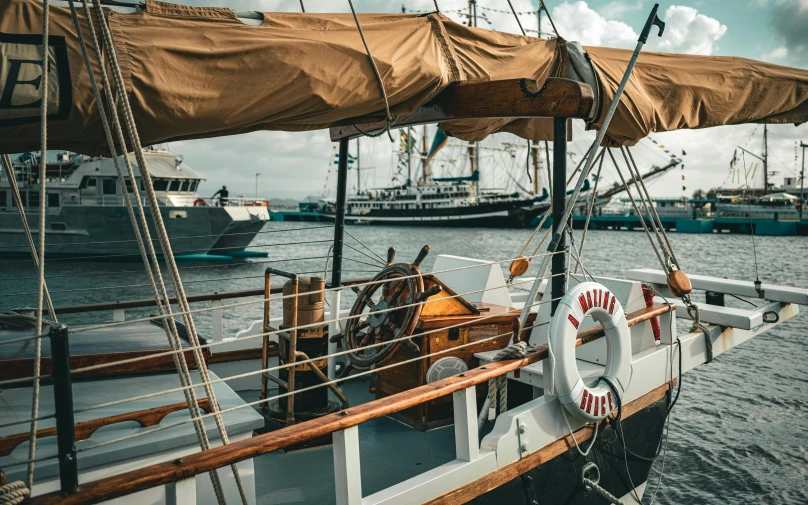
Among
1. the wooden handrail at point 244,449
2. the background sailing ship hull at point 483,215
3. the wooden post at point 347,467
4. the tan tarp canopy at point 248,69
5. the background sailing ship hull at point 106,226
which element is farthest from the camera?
the background sailing ship hull at point 483,215

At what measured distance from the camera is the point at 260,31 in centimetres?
313

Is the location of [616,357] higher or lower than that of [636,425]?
higher

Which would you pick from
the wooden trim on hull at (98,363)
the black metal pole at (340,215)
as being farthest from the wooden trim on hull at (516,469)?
the black metal pole at (340,215)

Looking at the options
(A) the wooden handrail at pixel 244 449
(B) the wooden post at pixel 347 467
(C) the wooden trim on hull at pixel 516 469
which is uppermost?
(A) the wooden handrail at pixel 244 449

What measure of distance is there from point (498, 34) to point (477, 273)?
2.49m

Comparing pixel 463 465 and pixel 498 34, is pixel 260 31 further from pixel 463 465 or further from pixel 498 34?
pixel 463 465

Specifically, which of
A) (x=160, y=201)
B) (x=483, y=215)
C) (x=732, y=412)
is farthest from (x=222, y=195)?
(x=483, y=215)

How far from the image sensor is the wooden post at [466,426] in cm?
345

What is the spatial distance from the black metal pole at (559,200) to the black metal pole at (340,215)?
6.48 ft

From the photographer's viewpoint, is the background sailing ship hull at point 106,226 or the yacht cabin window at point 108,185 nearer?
the background sailing ship hull at point 106,226

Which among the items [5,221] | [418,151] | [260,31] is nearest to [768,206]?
[418,151]

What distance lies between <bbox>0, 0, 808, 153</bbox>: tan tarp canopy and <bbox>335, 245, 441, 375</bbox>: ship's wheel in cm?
142

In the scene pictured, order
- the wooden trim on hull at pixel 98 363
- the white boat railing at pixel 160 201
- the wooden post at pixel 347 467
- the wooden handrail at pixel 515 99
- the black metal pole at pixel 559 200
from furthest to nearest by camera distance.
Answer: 1. the white boat railing at pixel 160 201
2. the black metal pole at pixel 559 200
3. the wooden handrail at pixel 515 99
4. the wooden trim on hull at pixel 98 363
5. the wooden post at pixel 347 467

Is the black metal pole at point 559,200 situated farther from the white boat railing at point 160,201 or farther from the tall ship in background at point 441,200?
the tall ship in background at point 441,200
